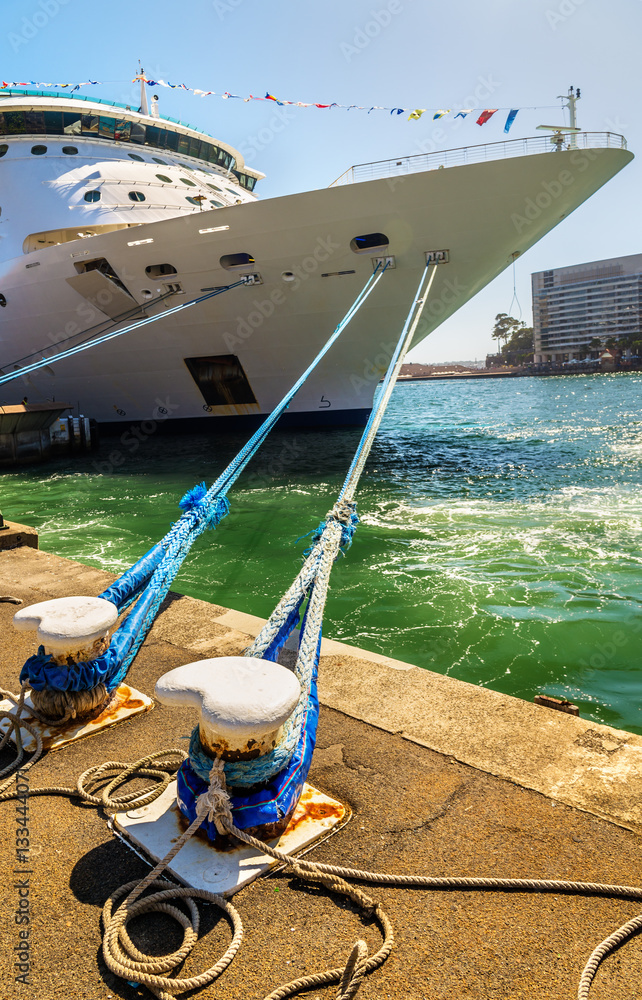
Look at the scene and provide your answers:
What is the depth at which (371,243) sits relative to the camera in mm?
14047

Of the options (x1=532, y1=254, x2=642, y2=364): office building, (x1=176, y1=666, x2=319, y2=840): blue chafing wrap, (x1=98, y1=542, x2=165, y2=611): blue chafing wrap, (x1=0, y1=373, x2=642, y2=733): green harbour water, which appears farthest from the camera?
(x1=532, y1=254, x2=642, y2=364): office building

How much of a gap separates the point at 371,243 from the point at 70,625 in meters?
12.9

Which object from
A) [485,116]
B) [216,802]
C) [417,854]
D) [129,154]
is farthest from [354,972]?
[129,154]

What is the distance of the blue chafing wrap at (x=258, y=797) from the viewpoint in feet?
7.34

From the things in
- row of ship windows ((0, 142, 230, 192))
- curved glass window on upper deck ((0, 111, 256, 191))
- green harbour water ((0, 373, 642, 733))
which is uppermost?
curved glass window on upper deck ((0, 111, 256, 191))

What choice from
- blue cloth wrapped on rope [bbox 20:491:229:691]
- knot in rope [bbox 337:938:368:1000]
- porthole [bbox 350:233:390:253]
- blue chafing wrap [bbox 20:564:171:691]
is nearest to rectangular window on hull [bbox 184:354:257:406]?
porthole [bbox 350:233:390:253]

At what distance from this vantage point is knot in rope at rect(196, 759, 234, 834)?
2.17 metres

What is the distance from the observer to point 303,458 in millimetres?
16141

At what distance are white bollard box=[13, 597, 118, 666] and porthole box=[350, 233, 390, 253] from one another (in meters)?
12.3

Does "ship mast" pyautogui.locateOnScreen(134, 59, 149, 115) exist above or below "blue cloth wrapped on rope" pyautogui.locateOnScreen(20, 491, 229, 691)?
above

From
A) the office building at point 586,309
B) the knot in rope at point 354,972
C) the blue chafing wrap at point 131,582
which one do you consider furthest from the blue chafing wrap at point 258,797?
the office building at point 586,309

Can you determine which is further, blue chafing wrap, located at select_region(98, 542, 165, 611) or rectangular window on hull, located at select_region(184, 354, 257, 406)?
rectangular window on hull, located at select_region(184, 354, 257, 406)

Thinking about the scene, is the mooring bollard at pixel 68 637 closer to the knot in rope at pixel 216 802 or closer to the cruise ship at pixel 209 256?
the knot in rope at pixel 216 802

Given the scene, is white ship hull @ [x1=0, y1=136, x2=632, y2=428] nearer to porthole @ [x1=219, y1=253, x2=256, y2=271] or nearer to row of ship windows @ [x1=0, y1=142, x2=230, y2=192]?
porthole @ [x1=219, y1=253, x2=256, y2=271]
